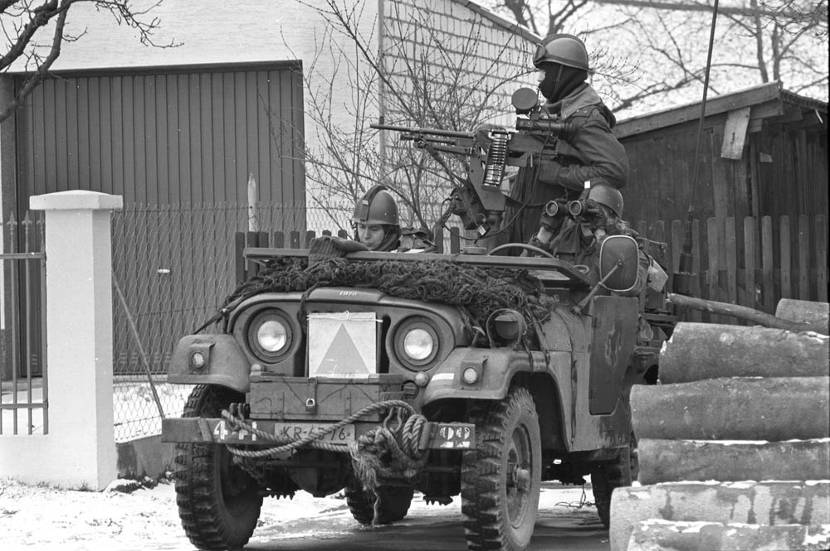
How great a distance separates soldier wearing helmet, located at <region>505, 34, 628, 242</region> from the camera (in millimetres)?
10430

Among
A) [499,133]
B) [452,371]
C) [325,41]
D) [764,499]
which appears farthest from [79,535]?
[325,41]

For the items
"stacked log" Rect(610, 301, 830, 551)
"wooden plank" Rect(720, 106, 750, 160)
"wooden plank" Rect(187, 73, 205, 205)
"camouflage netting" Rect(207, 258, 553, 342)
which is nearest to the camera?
"stacked log" Rect(610, 301, 830, 551)

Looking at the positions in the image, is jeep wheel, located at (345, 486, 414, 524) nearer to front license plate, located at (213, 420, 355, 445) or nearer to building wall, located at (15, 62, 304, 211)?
front license plate, located at (213, 420, 355, 445)

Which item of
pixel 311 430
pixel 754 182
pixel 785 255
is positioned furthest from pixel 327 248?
pixel 754 182

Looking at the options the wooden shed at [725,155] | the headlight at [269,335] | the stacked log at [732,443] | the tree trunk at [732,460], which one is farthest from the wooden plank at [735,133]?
the tree trunk at [732,460]

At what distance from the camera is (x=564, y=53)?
10945mm

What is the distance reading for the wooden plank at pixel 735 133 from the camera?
16141 millimetres

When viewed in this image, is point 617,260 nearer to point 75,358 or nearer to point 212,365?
point 212,365

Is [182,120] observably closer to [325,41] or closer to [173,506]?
[325,41]

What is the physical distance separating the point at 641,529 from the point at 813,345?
1.20 metres

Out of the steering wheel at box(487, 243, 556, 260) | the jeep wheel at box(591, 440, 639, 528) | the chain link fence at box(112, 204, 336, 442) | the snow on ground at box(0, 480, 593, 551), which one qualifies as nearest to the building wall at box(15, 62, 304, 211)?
the chain link fence at box(112, 204, 336, 442)

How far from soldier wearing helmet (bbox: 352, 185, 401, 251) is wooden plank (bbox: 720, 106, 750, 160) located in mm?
6907

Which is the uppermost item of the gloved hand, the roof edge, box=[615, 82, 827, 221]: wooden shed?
the roof edge

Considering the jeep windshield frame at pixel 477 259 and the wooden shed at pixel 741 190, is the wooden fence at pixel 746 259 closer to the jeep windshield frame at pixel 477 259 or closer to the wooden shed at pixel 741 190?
→ the wooden shed at pixel 741 190
